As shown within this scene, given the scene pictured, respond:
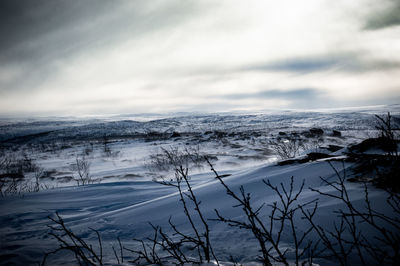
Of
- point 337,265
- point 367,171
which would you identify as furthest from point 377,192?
point 337,265

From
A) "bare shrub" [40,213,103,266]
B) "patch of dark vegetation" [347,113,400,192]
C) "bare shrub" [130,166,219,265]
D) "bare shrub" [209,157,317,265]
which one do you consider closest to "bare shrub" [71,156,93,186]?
"bare shrub" [40,213,103,266]

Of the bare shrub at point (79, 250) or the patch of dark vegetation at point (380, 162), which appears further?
the patch of dark vegetation at point (380, 162)

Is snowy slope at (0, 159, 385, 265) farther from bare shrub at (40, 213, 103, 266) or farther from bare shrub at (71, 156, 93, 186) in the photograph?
bare shrub at (71, 156, 93, 186)

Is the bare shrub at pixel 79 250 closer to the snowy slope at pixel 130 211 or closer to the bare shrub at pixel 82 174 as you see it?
the snowy slope at pixel 130 211

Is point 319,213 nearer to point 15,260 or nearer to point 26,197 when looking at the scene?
point 15,260

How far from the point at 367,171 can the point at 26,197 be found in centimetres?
523

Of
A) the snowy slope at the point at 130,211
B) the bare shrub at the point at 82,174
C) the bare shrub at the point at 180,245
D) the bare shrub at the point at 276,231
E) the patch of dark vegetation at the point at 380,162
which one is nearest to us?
the bare shrub at the point at 276,231

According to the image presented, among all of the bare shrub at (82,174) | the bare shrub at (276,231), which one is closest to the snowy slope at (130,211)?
the bare shrub at (276,231)

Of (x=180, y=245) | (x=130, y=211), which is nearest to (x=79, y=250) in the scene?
(x=180, y=245)

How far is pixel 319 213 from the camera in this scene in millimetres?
1793

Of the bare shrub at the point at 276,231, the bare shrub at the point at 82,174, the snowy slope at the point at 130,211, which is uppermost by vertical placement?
the bare shrub at the point at 276,231

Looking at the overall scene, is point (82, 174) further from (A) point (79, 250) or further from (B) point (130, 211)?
(A) point (79, 250)

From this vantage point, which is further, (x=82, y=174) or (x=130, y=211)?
(x=82, y=174)

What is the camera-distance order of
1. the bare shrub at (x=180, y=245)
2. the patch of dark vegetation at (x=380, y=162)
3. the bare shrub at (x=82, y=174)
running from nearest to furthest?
the bare shrub at (x=180, y=245)
the patch of dark vegetation at (x=380, y=162)
the bare shrub at (x=82, y=174)
